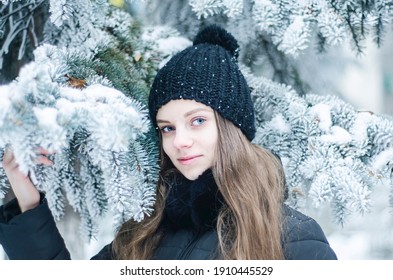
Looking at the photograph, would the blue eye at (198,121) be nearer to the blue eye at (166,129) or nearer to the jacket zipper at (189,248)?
the blue eye at (166,129)

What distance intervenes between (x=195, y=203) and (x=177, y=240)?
113 mm

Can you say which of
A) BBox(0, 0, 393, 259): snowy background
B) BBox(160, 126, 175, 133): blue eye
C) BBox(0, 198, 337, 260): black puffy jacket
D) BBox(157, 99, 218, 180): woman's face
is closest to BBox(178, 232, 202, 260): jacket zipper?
BBox(0, 198, 337, 260): black puffy jacket

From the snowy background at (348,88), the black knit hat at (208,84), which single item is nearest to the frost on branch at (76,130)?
the black knit hat at (208,84)

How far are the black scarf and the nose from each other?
0.08m

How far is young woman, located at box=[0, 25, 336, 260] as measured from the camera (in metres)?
1.11

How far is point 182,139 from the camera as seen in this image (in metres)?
1.10

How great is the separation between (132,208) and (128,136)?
215mm

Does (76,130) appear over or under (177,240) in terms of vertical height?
over

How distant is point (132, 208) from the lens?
1.00 meters

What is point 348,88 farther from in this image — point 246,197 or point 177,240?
point 177,240

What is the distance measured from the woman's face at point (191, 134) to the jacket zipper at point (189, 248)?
131mm

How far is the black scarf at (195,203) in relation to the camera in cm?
114

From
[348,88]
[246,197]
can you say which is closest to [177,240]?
[246,197]
